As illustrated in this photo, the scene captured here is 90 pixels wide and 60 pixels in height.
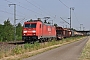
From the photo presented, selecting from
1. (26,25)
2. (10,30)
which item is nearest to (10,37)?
(10,30)

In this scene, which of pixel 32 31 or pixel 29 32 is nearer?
pixel 29 32

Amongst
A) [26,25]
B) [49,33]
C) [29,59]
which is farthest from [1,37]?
[29,59]

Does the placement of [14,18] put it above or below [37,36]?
above

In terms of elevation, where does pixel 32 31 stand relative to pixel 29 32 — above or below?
above

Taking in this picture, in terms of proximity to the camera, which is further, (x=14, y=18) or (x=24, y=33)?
(x=14, y=18)

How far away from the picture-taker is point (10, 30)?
61812mm

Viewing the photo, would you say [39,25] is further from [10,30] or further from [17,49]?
[10,30]

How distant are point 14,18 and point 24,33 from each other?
16181 mm

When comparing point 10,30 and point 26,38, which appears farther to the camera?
point 10,30

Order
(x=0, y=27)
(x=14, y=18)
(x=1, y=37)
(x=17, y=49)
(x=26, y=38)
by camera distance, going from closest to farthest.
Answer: (x=17, y=49) → (x=26, y=38) → (x=14, y=18) → (x=1, y=37) → (x=0, y=27)

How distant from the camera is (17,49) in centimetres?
1919

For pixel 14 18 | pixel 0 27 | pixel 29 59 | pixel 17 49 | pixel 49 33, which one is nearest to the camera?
pixel 29 59

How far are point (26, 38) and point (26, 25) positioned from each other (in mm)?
2384

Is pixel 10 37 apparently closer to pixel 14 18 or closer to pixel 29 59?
pixel 14 18
